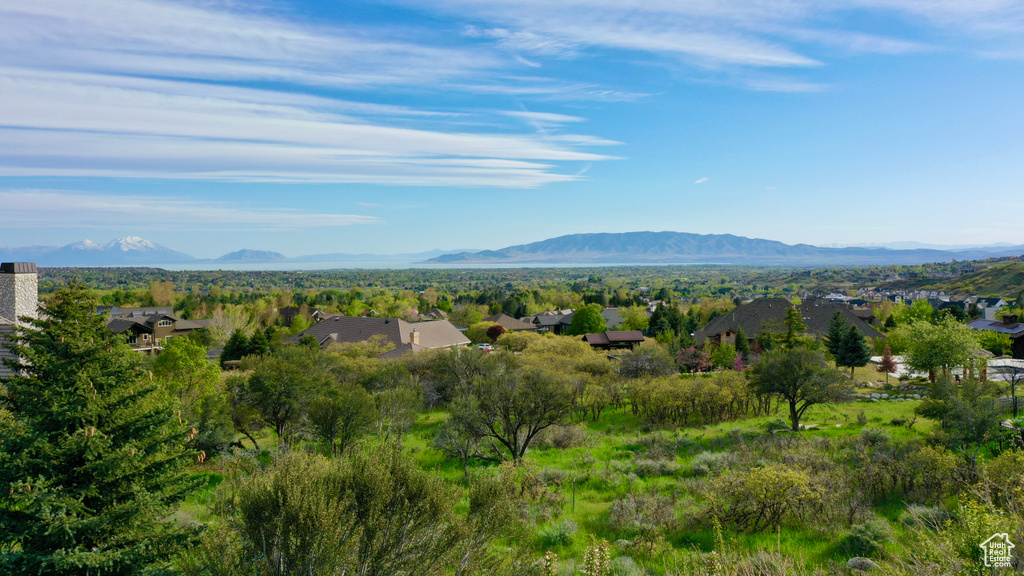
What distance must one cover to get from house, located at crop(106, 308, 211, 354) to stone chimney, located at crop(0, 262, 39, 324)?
47.7 meters

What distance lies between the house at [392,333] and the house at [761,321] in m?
27.9

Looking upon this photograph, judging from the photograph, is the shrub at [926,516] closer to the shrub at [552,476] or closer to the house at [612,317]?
the shrub at [552,476]

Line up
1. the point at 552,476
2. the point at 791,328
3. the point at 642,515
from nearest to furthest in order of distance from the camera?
the point at 642,515
the point at 552,476
the point at 791,328

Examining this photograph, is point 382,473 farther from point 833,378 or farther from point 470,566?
point 833,378

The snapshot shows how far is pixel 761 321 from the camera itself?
57.8 metres

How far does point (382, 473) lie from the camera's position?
692 cm

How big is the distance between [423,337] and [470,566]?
135 feet

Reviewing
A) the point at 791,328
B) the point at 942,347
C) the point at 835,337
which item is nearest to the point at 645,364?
the point at 791,328

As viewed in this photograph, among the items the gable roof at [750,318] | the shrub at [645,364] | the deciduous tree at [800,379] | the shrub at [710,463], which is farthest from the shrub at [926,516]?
the gable roof at [750,318]

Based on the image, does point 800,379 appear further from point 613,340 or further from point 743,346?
point 613,340

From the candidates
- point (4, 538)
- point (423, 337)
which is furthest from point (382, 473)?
point (423, 337)

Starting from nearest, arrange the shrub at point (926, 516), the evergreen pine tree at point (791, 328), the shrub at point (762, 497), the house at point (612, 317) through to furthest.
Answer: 1. the shrub at point (926, 516)
2. the shrub at point (762, 497)
3. the evergreen pine tree at point (791, 328)
4. the house at point (612, 317)

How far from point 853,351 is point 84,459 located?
4808 centimetres

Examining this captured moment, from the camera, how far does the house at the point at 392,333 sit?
45.2 metres
